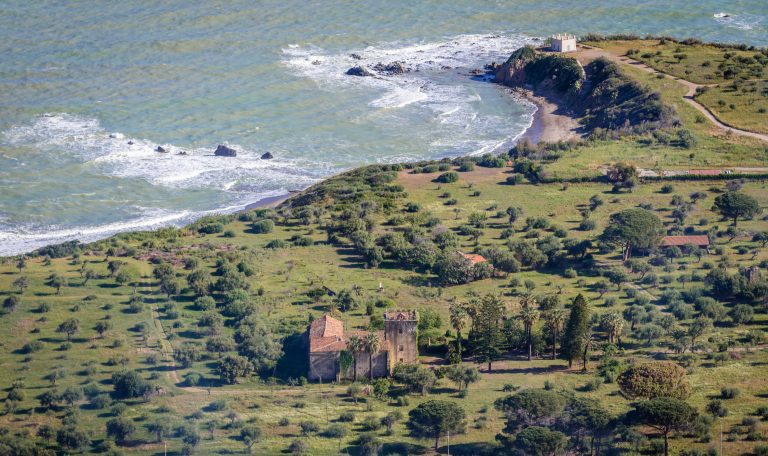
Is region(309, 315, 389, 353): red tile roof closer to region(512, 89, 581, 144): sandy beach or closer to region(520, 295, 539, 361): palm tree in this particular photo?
region(520, 295, 539, 361): palm tree

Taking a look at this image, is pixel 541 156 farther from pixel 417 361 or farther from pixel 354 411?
pixel 354 411

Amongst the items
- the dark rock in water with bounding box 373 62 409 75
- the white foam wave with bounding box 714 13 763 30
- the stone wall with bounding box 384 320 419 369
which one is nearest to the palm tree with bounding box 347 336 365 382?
the stone wall with bounding box 384 320 419 369

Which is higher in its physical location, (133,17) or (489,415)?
(133,17)

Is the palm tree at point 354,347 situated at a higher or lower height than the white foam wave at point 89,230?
higher

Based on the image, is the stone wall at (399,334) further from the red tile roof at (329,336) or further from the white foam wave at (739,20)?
the white foam wave at (739,20)

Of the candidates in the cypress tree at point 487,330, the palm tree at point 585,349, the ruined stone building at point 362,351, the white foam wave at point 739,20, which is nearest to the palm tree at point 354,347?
the ruined stone building at point 362,351

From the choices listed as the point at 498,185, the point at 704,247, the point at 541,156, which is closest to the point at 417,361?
the point at 704,247

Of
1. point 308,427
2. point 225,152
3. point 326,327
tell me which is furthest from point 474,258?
point 225,152

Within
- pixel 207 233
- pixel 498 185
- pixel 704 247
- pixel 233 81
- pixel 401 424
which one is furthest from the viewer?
pixel 233 81
